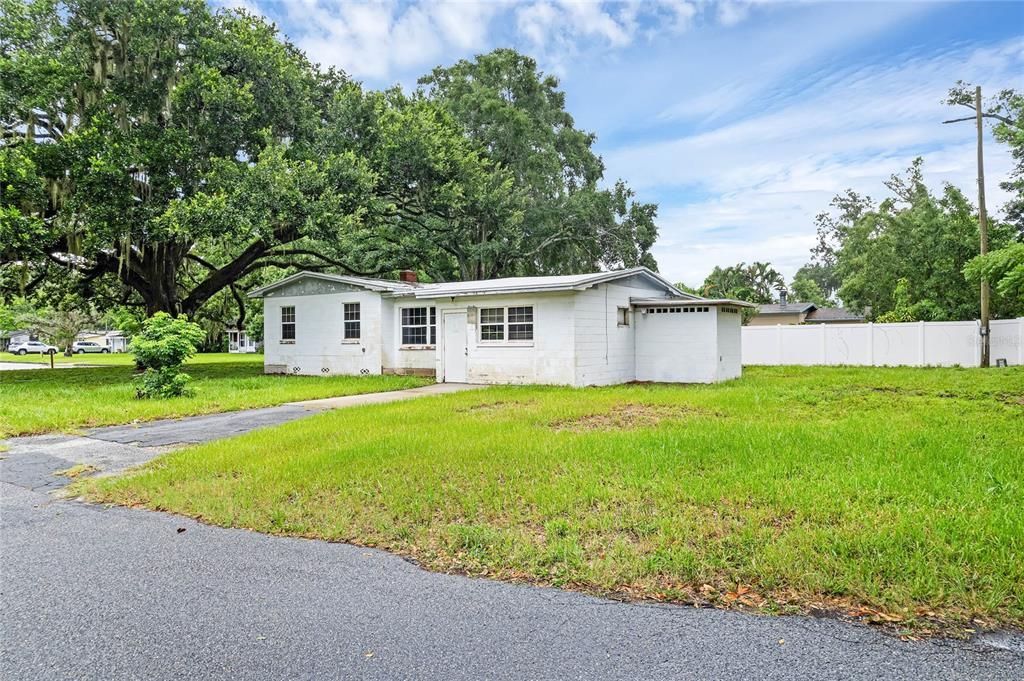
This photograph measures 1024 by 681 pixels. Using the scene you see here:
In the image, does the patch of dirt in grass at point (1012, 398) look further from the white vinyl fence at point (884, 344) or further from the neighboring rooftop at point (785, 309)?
the neighboring rooftop at point (785, 309)

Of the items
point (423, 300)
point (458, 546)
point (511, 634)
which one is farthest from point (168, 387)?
point (511, 634)

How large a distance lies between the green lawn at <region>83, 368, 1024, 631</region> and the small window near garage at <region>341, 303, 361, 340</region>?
10.0 meters

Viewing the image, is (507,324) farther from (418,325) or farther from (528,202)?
(528,202)

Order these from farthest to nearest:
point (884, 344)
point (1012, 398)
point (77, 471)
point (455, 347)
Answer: point (884, 344)
point (455, 347)
point (1012, 398)
point (77, 471)

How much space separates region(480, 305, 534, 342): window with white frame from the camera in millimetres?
15328

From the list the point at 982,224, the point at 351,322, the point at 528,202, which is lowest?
the point at 351,322

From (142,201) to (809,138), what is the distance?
20417 millimetres

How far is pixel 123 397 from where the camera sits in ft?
43.2

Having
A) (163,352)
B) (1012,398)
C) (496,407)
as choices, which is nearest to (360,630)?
(496,407)

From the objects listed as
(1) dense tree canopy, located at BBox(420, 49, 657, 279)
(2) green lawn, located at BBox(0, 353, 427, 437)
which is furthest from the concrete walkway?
(1) dense tree canopy, located at BBox(420, 49, 657, 279)

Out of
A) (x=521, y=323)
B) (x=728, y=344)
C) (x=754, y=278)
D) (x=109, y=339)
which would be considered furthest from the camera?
(x=109, y=339)

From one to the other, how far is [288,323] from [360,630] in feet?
61.1

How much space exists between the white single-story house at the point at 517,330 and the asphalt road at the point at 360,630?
10.8m

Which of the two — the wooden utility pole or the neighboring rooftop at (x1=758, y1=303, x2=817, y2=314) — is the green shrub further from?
the neighboring rooftop at (x1=758, y1=303, x2=817, y2=314)
